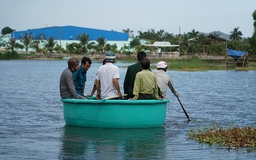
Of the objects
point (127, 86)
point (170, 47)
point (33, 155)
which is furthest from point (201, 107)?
point (170, 47)

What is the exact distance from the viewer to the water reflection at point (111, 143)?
994 centimetres

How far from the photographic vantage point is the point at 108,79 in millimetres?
12578

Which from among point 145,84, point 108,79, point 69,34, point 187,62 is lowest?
point 187,62

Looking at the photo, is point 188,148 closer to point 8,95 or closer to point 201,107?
point 201,107

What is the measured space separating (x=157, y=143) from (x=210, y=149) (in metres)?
1.24

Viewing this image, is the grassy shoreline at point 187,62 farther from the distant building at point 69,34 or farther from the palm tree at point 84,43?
the distant building at point 69,34

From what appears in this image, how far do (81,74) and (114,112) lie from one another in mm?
1388

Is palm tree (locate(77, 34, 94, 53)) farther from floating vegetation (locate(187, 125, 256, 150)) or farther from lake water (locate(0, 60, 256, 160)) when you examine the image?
floating vegetation (locate(187, 125, 256, 150))

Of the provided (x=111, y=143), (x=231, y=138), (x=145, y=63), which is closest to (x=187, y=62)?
(x=145, y=63)

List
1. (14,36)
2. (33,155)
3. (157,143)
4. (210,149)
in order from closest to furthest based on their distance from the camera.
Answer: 1. (33,155)
2. (210,149)
3. (157,143)
4. (14,36)

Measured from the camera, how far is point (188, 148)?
35.4ft

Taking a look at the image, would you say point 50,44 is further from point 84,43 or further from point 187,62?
point 187,62

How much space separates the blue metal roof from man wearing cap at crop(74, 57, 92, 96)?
11380cm

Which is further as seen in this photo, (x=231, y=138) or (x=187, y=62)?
(x=187, y=62)
